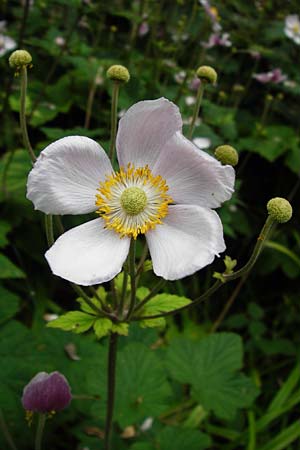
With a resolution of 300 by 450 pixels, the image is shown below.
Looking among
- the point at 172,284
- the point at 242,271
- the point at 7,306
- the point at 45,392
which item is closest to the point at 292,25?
the point at 172,284

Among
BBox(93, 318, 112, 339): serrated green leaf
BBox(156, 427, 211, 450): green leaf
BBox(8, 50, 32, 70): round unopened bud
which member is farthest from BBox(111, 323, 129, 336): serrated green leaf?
BBox(156, 427, 211, 450): green leaf

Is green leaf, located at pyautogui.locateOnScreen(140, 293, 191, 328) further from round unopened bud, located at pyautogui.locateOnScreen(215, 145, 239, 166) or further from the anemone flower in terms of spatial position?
round unopened bud, located at pyautogui.locateOnScreen(215, 145, 239, 166)

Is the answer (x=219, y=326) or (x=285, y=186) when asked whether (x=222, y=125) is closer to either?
(x=285, y=186)

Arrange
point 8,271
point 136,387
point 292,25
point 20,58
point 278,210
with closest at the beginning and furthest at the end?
1. point 278,210
2. point 20,58
3. point 136,387
4. point 8,271
5. point 292,25

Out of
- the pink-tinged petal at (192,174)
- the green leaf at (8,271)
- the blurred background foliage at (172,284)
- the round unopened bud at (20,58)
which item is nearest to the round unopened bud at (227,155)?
the pink-tinged petal at (192,174)

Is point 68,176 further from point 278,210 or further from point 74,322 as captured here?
point 278,210
